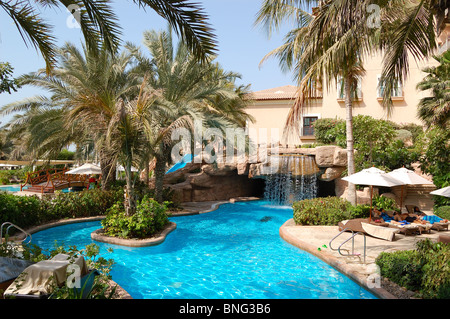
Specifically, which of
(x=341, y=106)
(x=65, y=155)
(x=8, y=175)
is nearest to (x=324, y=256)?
(x=341, y=106)

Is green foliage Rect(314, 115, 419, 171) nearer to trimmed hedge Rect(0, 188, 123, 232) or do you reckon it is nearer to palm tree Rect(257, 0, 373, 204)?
palm tree Rect(257, 0, 373, 204)

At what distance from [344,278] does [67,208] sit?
1052 centimetres

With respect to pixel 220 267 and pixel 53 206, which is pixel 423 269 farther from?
pixel 53 206

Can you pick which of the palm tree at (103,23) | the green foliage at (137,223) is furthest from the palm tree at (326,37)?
the green foliage at (137,223)

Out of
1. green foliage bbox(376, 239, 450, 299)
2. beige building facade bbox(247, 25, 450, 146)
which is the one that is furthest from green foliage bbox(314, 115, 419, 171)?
green foliage bbox(376, 239, 450, 299)


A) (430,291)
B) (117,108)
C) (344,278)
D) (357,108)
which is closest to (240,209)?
(117,108)

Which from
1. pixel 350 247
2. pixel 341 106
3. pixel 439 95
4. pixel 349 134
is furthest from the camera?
pixel 341 106

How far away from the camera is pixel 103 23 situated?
20.2ft

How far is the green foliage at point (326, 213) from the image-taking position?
11.8 meters

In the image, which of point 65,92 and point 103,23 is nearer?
point 103,23

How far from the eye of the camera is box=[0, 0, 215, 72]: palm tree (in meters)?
5.68

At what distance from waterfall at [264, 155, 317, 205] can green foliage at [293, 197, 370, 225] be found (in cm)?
626

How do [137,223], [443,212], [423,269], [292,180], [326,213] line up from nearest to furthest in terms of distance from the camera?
[423,269] → [137,223] → [326,213] → [443,212] → [292,180]

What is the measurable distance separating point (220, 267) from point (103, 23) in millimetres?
6029
